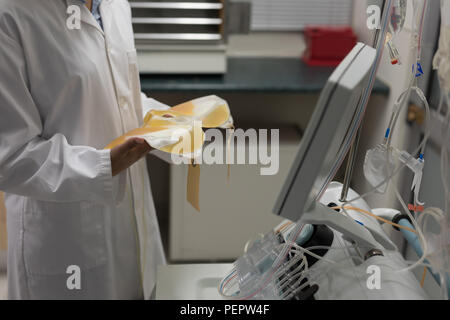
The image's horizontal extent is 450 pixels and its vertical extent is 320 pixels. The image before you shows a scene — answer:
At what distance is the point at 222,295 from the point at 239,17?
169 cm

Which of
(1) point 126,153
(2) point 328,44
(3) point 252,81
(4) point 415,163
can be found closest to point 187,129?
(1) point 126,153

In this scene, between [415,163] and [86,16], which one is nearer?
[415,163]

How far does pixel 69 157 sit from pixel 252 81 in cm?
128

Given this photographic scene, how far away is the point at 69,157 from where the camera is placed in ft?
3.90

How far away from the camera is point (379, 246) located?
960 millimetres

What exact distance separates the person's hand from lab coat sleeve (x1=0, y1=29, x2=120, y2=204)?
18 millimetres

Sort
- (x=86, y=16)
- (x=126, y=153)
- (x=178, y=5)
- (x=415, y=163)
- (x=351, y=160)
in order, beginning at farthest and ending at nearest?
(x=178, y=5), (x=86, y=16), (x=126, y=153), (x=351, y=160), (x=415, y=163)

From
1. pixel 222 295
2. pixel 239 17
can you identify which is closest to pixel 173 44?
pixel 239 17

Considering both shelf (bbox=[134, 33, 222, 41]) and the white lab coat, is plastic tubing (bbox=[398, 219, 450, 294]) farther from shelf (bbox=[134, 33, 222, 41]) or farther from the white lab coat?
shelf (bbox=[134, 33, 222, 41])

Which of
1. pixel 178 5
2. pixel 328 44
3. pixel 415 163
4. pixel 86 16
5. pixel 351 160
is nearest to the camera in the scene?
pixel 415 163

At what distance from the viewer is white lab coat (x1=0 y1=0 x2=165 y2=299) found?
116 centimetres

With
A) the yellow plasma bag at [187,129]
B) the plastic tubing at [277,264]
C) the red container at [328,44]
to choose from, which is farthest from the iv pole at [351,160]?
the red container at [328,44]

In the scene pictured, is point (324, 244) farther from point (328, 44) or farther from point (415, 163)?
point (328, 44)

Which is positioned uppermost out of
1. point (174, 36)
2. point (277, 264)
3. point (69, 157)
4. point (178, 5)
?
point (178, 5)
